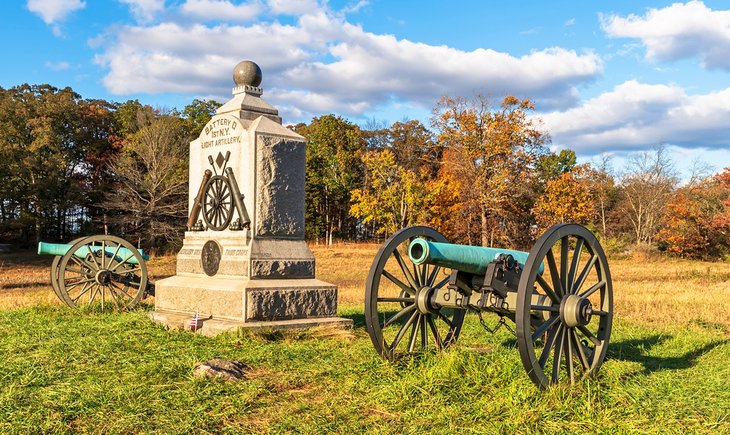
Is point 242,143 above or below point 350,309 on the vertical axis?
above

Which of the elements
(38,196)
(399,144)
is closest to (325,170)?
(399,144)

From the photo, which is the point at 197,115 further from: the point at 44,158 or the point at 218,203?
the point at 218,203

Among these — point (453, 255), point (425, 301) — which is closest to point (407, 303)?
point (425, 301)

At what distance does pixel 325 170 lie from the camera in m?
47.8

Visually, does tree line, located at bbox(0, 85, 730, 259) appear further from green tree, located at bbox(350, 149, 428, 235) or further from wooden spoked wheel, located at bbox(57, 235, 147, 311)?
wooden spoked wheel, located at bbox(57, 235, 147, 311)

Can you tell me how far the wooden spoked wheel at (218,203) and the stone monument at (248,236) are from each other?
1 centimetres

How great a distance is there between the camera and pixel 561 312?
554cm

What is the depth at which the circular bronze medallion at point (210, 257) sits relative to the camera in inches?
364

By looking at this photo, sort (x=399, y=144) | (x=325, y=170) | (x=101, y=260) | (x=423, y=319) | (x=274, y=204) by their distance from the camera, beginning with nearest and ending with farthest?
1. (x=423, y=319)
2. (x=274, y=204)
3. (x=101, y=260)
4. (x=325, y=170)
5. (x=399, y=144)

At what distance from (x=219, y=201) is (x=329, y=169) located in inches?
1509

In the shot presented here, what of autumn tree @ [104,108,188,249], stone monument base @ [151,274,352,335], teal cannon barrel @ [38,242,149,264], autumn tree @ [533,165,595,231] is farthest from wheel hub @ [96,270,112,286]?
autumn tree @ [533,165,595,231]

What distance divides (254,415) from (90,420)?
1.14m

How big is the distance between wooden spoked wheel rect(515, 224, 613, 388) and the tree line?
3026cm

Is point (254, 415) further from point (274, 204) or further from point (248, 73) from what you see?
point (248, 73)
